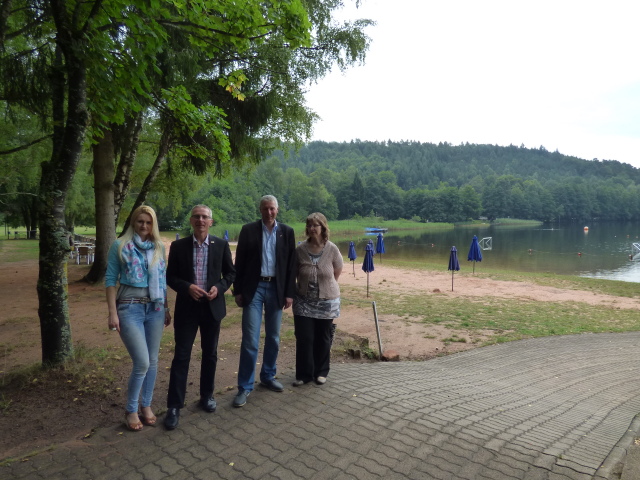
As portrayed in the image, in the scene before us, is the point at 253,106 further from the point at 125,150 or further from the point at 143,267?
the point at 143,267

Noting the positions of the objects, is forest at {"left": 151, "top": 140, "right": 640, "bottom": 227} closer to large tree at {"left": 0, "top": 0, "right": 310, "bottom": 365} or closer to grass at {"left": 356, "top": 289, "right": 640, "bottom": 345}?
grass at {"left": 356, "top": 289, "right": 640, "bottom": 345}

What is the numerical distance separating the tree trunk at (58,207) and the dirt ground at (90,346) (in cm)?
49

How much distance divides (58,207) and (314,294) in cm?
259

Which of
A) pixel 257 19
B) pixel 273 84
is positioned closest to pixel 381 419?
pixel 257 19

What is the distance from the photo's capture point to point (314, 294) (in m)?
4.11

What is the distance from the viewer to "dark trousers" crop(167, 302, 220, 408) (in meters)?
3.38

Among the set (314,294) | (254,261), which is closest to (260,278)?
(254,261)

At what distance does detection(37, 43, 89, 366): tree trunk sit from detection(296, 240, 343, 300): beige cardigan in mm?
2254

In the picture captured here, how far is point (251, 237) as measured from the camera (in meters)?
3.85

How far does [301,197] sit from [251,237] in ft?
292

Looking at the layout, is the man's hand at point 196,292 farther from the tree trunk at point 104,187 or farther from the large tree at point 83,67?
the tree trunk at point 104,187

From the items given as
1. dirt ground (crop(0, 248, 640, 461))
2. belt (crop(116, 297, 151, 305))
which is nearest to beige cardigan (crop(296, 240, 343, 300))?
dirt ground (crop(0, 248, 640, 461))

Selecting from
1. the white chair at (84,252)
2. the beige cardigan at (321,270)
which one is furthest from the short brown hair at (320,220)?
the white chair at (84,252)

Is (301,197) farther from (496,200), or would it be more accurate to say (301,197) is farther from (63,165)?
(63,165)
